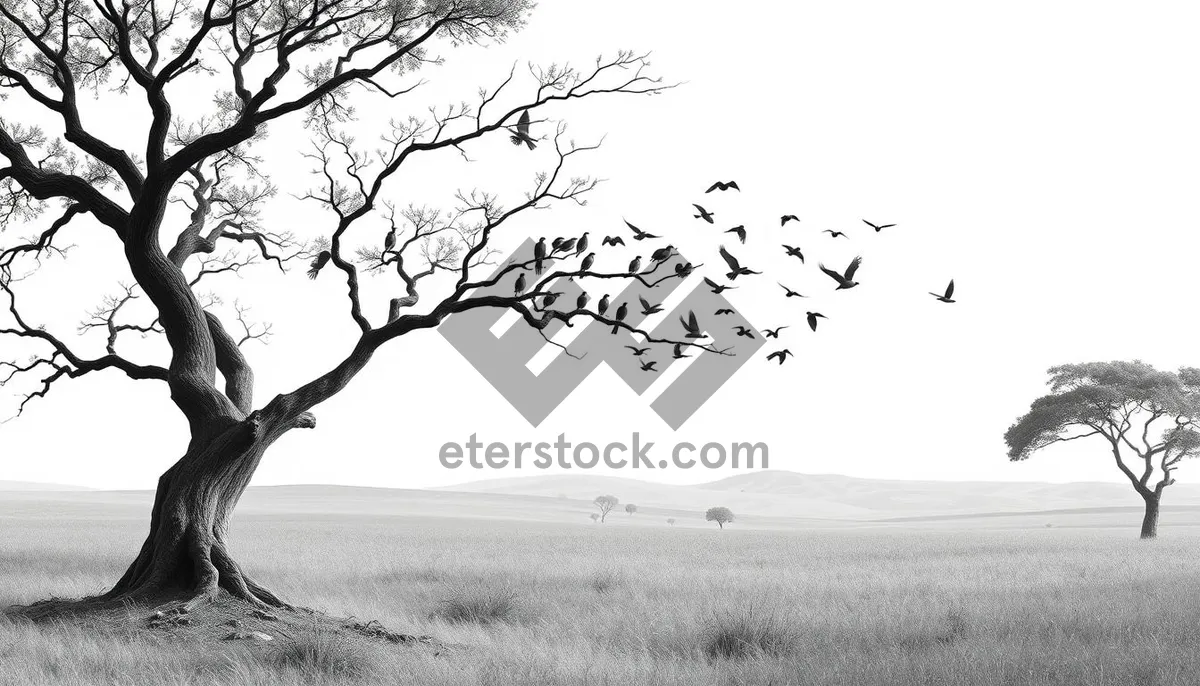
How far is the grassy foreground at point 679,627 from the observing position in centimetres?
796

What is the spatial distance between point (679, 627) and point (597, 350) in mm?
15306

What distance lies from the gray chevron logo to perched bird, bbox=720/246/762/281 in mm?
339

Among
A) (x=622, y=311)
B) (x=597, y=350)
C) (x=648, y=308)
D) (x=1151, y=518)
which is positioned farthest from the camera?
(x=1151, y=518)

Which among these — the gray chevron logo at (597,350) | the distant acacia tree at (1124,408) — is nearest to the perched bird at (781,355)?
the gray chevron logo at (597,350)

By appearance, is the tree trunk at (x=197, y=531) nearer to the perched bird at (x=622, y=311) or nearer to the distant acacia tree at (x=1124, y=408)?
the perched bird at (x=622, y=311)

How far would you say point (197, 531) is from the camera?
11.7 m

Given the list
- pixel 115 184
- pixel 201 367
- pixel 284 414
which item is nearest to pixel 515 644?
pixel 284 414

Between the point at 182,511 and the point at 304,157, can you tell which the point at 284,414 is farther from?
the point at 304,157

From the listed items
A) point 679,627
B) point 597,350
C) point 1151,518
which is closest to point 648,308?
point 679,627

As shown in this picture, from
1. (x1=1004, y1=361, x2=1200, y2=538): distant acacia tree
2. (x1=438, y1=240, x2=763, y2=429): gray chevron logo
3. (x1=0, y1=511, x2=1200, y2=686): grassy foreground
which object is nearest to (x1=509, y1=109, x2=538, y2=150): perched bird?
(x1=438, y1=240, x2=763, y2=429): gray chevron logo

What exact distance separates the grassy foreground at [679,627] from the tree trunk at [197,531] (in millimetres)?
1385

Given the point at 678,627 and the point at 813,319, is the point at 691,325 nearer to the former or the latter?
the point at 813,319

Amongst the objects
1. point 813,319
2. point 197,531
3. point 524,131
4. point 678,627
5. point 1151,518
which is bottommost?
point 1151,518

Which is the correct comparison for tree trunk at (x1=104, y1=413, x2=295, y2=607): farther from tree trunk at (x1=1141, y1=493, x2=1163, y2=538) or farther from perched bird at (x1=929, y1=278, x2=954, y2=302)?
tree trunk at (x1=1141, y1=493, x2=1163, y2=538)
